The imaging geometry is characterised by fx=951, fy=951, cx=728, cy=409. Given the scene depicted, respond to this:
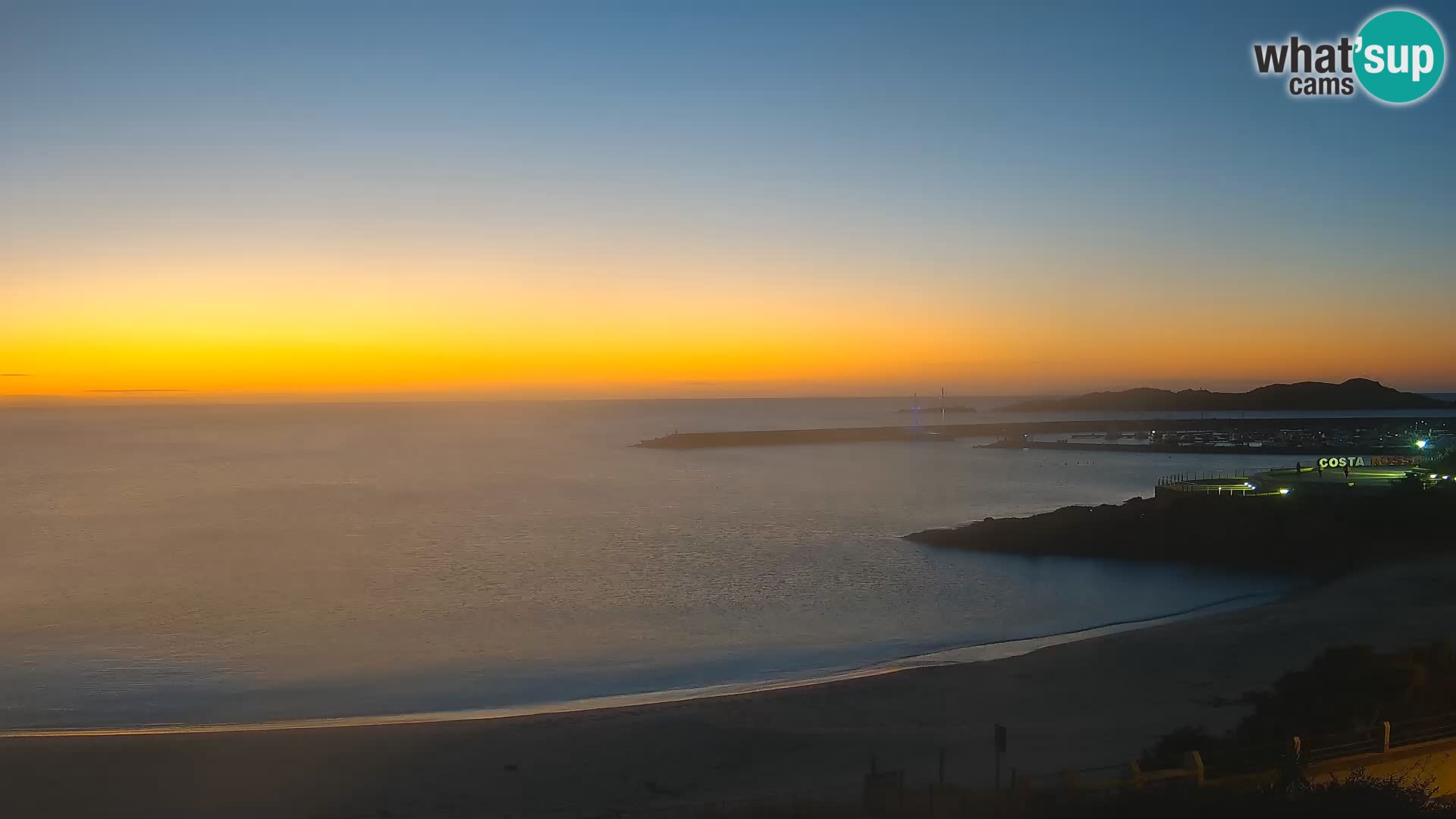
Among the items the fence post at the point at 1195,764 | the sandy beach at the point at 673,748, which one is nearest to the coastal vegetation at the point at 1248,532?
the sandy beach at the point at 673,748

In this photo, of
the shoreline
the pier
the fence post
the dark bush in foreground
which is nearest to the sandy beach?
the shoreline

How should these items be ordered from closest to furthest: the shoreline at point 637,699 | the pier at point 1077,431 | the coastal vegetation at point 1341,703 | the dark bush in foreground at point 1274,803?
the dark bush in foreground at point 1274,803 < the coastal vegetation at point 1341,703 < the shoreline at point 637,699 < the pier at point 1077,431

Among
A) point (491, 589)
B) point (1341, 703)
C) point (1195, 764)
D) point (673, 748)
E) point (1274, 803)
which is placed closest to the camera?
point (1274, 803)

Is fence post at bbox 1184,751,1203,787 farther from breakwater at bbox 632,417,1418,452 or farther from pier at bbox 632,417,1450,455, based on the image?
breakwater at bbox 632,417,1418,452

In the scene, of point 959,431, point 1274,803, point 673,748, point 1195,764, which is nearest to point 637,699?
point 673,748

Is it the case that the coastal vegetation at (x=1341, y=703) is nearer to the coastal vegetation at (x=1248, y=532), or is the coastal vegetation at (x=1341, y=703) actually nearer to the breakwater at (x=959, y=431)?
the coastal vegetation at (x=1248, y=532)

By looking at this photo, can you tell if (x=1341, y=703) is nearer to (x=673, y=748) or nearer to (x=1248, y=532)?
(x=673, y=748)

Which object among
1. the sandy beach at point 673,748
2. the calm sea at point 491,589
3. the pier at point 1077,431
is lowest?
the calm sea at point 491,589

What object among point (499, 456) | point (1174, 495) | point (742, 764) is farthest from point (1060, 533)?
point (499, 456)
